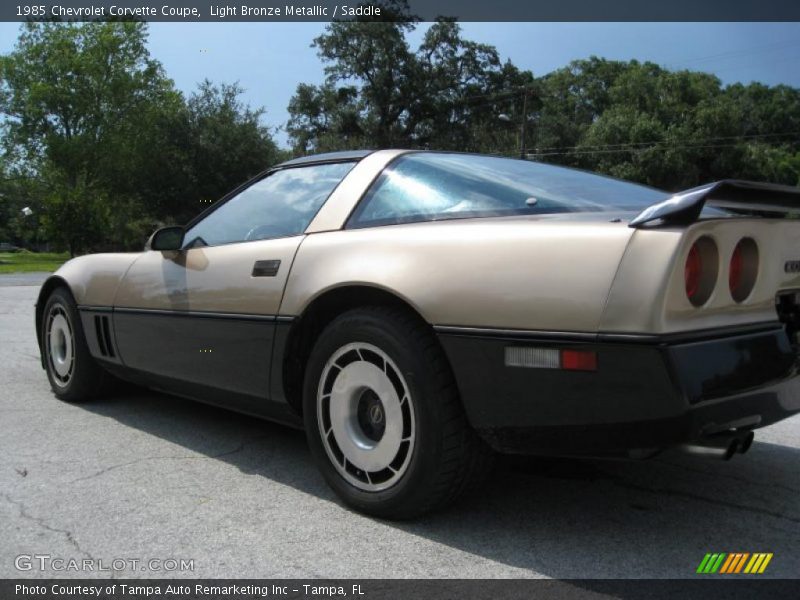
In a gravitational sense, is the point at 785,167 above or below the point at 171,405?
above

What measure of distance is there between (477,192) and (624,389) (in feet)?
3.30

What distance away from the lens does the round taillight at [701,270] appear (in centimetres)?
205

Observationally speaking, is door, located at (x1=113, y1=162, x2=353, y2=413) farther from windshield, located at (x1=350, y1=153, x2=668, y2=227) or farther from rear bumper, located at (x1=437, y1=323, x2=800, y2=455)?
rear bumper, located at (x1=437, y1=323, x2=800, y2=455)

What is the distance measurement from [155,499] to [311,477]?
2.13 feet

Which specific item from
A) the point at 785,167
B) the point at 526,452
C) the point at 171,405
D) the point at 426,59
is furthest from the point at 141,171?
the point at 785,167

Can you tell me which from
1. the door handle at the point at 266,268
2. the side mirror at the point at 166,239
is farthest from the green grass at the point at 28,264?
the door handle at the point at 266,268

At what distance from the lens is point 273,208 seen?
337 centimetres

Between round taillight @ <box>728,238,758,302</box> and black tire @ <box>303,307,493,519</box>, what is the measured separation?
3.10ft

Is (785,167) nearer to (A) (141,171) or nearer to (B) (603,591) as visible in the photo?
(A) (141,171)

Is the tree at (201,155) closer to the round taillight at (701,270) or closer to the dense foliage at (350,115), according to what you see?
the dense foliage at (350,115)

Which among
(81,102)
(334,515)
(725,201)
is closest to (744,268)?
(725,201)

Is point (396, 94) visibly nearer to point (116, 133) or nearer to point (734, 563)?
point (116, 133)

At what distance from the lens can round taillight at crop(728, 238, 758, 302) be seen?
2229 mm

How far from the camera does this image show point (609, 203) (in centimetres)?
265
